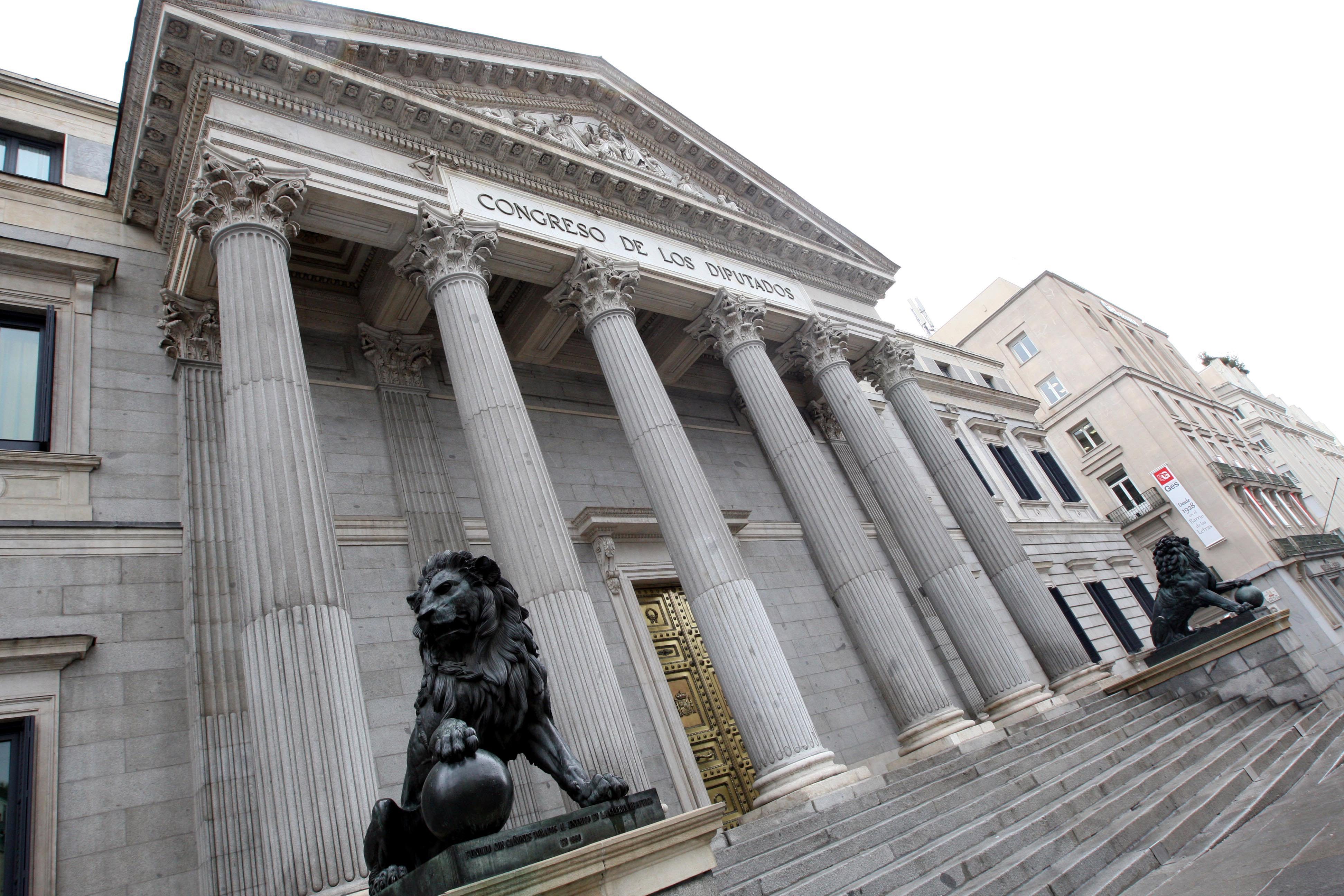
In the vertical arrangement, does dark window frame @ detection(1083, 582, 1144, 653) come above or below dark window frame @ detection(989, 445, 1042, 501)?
below

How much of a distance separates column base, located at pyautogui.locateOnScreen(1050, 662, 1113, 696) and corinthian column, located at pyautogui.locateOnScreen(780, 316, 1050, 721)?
1126 millimetres

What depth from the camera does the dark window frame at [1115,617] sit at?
22.8 metres

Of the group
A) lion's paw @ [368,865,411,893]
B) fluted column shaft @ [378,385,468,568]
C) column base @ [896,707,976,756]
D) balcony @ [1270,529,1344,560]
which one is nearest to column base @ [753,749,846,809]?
column base @ [896,707,976,756]

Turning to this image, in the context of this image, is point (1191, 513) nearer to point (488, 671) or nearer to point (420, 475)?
point (420, 475)

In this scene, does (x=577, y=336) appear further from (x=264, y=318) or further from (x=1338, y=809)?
(x=1338, y=809)

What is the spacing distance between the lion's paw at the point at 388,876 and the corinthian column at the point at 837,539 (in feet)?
28.5

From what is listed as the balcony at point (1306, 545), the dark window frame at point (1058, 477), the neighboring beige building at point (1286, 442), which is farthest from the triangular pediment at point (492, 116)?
the neighboring beige building at point (1286, 442)

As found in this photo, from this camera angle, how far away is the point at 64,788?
24.2ft

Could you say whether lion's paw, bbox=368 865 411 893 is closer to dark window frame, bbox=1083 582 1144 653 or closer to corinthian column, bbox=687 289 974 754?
corinthian column, bbox=687 289 974 754

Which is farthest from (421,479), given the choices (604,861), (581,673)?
(604,861)

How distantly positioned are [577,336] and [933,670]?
943 cm

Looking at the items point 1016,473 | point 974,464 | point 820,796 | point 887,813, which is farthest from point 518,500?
point 1016,473

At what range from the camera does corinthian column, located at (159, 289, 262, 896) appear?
768cm

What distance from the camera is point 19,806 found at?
7129mm
